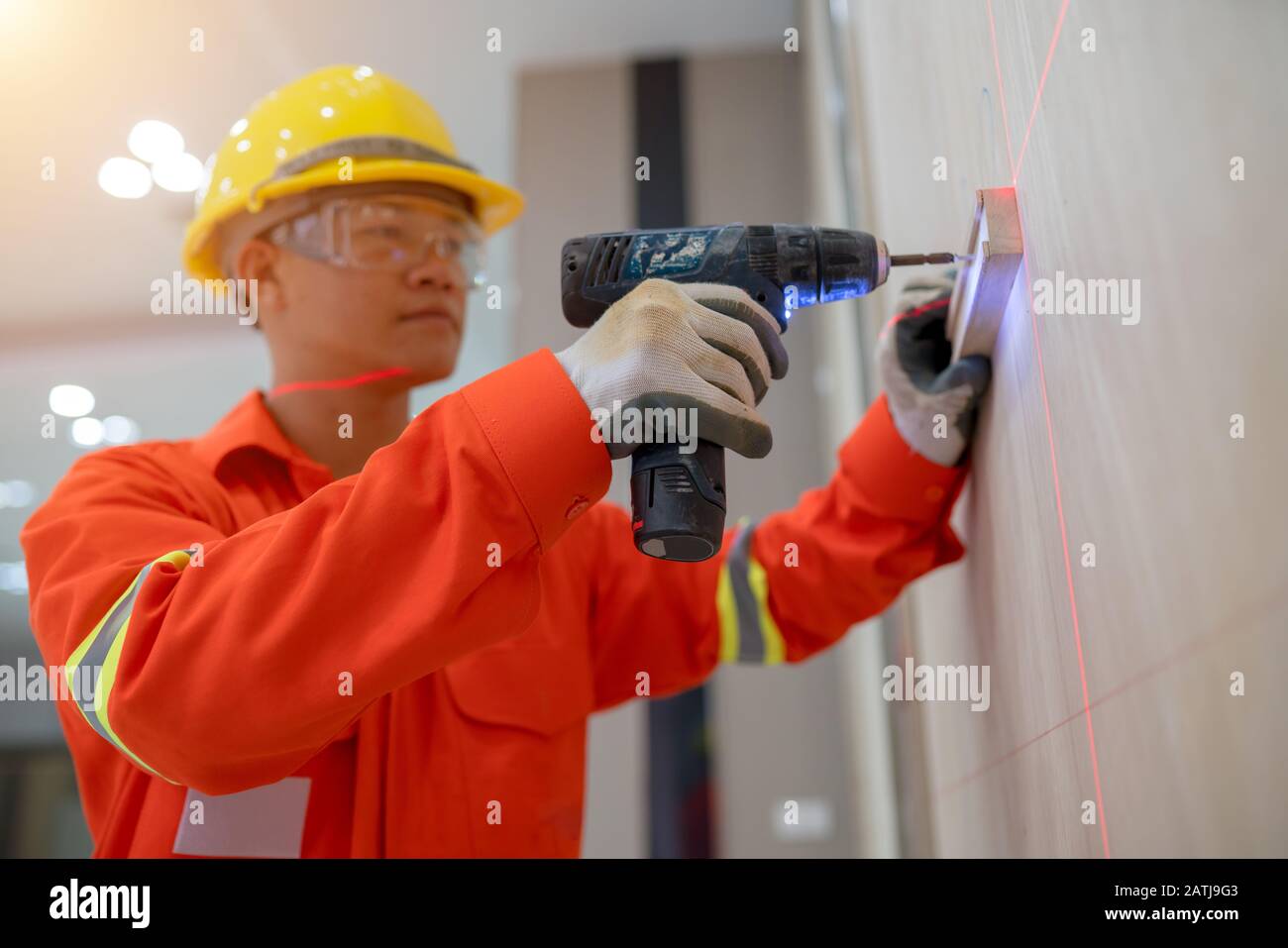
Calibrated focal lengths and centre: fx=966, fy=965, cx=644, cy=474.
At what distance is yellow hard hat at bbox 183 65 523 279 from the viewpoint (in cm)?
140

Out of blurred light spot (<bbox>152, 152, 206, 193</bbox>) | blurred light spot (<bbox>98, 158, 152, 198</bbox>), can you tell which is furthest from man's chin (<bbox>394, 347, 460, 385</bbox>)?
blurred light spot (<bbox>98, 158, 152, 198</bbox>)

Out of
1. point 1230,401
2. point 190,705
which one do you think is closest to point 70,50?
point 190,705

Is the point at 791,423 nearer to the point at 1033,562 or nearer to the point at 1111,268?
the point at 1033,562

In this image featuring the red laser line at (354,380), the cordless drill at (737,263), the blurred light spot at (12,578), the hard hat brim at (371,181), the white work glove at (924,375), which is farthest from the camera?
the blurred light spot at (12,578)

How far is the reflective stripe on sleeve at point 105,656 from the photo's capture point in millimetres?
815

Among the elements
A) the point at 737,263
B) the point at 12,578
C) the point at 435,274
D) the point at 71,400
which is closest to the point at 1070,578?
the point at 737,263

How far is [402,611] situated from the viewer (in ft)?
2.43

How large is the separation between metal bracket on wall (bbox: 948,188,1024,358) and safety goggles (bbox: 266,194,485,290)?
0.72 m

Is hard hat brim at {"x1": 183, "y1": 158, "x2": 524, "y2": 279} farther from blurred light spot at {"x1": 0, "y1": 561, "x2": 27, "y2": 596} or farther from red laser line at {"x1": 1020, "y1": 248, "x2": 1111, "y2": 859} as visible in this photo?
red laser line at {"x1": 1020, "y1": 248, "x2": 1111, "y2": 859}

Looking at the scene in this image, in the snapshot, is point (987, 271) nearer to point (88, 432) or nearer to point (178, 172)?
point (178, 172)

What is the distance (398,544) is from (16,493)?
2.18 meters

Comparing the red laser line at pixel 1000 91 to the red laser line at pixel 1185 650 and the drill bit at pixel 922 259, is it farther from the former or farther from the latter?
the red laser line at pixel 1185 650

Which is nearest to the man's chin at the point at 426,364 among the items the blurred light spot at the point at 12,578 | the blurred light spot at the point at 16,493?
the blurred light spot at the point at 12,578

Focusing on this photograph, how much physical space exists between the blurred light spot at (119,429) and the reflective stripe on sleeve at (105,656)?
102 inches
